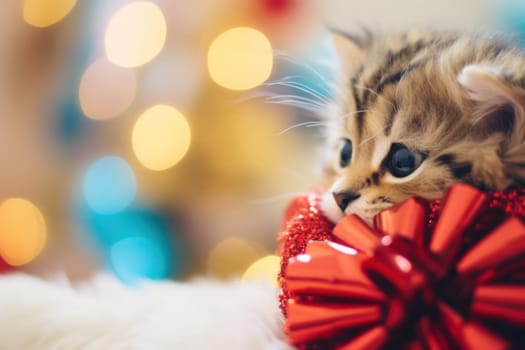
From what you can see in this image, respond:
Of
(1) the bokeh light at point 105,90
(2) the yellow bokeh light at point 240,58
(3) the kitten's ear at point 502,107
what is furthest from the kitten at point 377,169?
(1) the bokeh light at point 105,90

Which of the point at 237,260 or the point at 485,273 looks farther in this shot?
the point at 237,260

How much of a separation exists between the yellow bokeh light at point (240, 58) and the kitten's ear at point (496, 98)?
1.90ft

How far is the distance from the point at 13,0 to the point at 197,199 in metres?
0.50

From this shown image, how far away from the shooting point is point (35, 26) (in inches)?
41.9

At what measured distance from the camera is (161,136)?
1.03 metres

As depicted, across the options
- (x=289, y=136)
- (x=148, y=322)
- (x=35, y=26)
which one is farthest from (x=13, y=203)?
(x=148, y=322)

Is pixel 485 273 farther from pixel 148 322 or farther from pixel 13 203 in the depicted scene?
pixel 13 203

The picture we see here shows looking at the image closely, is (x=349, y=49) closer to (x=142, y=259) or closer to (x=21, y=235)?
(x=142, y=259)

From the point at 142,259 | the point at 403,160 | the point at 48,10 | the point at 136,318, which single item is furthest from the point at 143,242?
the point at 403,160

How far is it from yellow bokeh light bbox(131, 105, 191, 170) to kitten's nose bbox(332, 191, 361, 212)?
0.59 m

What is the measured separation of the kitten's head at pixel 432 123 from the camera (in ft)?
1.34

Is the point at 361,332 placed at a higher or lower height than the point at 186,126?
lower

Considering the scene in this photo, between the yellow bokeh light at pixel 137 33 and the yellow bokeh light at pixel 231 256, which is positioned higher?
the yellow bokeh light at pixel 137 33

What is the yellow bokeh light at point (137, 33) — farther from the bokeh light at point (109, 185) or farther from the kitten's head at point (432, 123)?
the kitten's head at point (432, 123)
